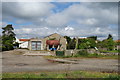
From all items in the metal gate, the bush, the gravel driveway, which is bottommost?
the gravel driveway

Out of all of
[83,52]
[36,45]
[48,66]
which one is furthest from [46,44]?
[48,66]

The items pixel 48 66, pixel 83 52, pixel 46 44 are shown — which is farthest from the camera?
pixel 46 44

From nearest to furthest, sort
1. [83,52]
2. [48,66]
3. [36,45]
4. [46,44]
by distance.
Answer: [48,66]
[83,52]
[36,45]
[46,44]

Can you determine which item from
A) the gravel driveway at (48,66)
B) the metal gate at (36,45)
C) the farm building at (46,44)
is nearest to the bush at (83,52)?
the gravel driveway at (48,66)

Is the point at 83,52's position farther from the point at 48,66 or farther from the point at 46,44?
the point at 46,44

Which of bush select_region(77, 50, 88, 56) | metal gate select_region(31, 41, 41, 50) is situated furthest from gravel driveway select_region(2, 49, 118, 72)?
metal gate select_region(31, 41, 41, 50)

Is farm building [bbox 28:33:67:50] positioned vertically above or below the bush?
above

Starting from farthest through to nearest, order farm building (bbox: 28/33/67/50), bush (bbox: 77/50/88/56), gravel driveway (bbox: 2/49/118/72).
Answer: farm building (bbox: 28/33/67/50)
bush (bbox: 77/50/88/56)
gravel driveway (bbox: 2/49/118/72)

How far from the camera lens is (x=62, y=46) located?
54125 mm

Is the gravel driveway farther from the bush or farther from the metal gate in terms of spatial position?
the metal gate

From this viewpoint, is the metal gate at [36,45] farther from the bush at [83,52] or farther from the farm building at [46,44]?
the bush at [83,52]

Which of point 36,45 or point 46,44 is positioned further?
point 46,44

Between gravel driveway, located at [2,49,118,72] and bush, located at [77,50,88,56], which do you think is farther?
bush, located at [77,50,88,56]

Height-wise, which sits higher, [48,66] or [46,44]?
[46,44]
